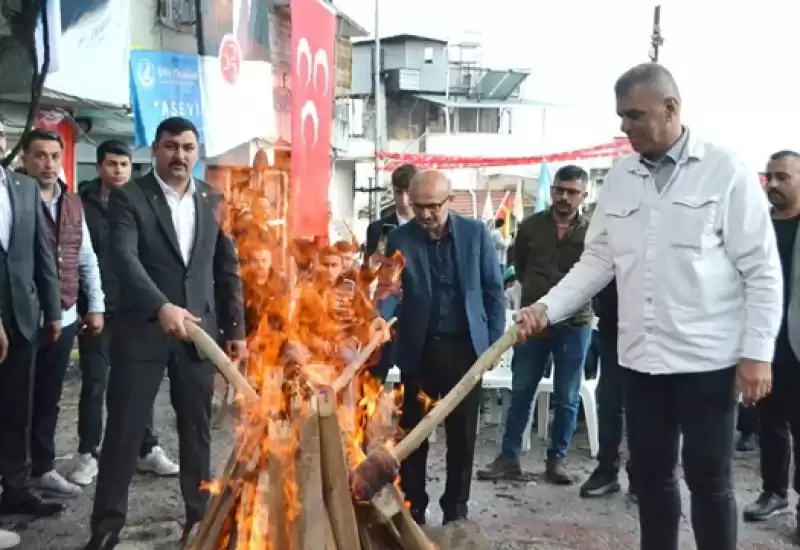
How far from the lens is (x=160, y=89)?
37.1ft

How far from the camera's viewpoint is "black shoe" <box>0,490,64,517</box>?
507 cm

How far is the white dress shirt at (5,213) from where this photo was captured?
4.75 m

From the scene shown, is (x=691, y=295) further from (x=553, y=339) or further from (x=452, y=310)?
(x=553, y=339)

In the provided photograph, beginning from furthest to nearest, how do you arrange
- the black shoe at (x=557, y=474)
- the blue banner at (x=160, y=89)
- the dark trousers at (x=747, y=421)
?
1. the blue banner at (x=160, y=89)
2. the dark trousers at (x=747, y=421)
3. the black shoe at (x=557, y=474)

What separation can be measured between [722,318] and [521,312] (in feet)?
2.79

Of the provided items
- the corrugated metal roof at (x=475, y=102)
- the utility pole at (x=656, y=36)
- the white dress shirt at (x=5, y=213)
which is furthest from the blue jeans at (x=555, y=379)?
the corrugated metal roof at (x=475, y=102)

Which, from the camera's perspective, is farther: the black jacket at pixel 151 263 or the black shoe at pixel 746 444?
the black shoe at pixel 746 444

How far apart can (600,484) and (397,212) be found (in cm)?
248

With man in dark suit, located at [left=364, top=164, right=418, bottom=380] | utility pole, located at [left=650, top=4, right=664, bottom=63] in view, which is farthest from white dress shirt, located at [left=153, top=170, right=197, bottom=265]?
utility pole, located at [left=650, top=4, right=664, bottom=63]

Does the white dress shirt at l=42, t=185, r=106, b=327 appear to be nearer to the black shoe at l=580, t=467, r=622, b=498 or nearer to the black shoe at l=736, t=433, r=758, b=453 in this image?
the black shoe at l=580, t=467, r=622, b=498

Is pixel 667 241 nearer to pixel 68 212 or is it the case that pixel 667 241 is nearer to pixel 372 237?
pixel 372 237

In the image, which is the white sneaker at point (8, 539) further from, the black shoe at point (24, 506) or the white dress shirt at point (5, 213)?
the white dress shirt at point (5, 213)

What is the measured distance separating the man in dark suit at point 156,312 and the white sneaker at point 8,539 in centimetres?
65

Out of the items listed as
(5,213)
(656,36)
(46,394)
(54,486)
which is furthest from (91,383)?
(656,36)
